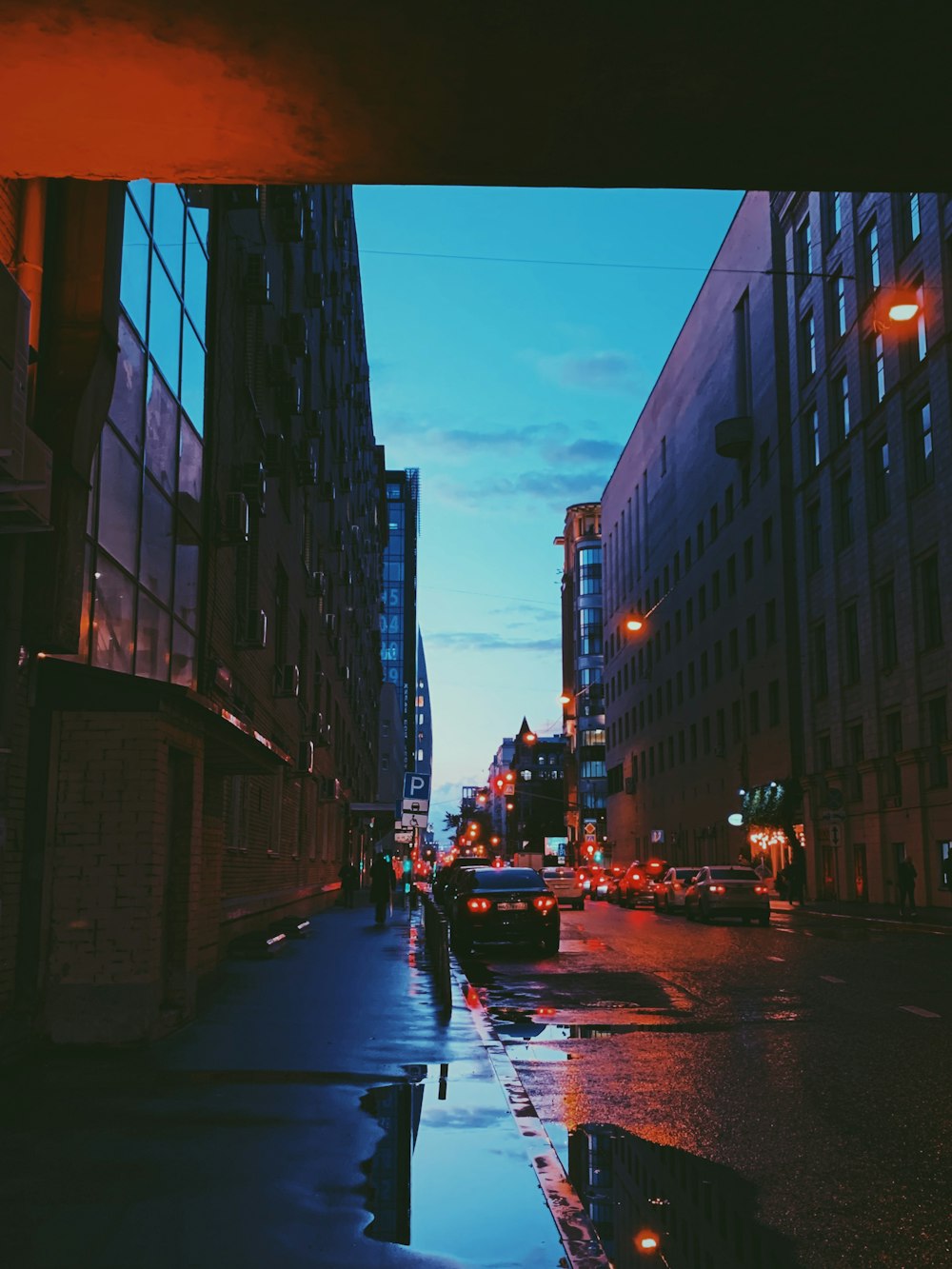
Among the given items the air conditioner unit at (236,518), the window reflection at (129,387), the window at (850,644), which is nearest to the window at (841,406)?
the window at (850,644)

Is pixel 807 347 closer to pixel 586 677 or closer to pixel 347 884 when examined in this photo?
pixel 347 884

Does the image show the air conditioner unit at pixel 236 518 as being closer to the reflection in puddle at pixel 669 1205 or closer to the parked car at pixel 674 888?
the reflection in puddle at pixel 669 1205

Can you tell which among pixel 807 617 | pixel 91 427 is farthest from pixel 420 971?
pixel 807 617

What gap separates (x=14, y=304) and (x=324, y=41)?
2.99 metres

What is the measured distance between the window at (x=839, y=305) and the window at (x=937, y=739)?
49.4 ft

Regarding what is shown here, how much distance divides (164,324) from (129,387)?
1897 mm

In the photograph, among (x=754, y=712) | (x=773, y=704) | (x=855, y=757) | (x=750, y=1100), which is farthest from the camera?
(x=754, y=712)

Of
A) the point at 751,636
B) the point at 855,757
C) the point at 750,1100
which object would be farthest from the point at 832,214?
the point at 750,1100

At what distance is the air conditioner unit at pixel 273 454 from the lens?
22.3m

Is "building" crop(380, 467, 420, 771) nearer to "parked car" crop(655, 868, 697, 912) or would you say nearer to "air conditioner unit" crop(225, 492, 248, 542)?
"parked car" crop(655, 868, 697, 912)

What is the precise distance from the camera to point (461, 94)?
6.09 metres

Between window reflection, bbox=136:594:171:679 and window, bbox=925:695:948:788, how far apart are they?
90.4ft

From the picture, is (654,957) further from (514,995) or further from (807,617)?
(807,617)

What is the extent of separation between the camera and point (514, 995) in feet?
53.0
